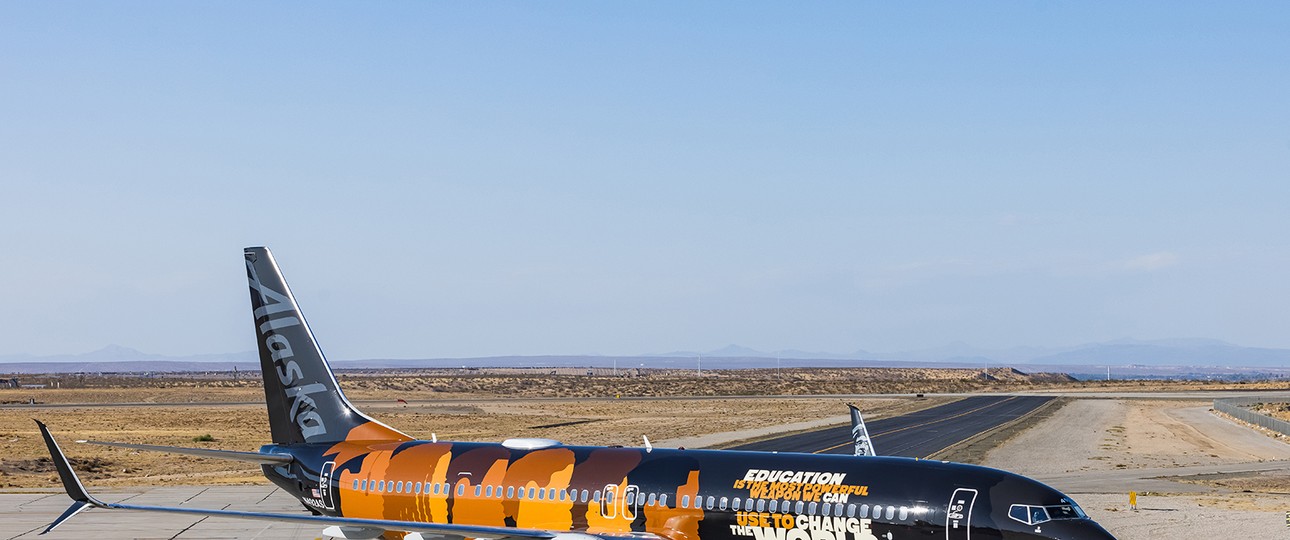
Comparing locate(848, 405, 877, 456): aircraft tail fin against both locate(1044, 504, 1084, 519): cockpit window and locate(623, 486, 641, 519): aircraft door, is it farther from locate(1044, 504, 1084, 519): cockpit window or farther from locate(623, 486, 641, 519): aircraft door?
locate(1044, 504, 1084, 519): cockpit window

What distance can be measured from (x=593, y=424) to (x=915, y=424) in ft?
99.9

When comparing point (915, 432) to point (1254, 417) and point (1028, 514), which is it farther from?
point (1028, 514)

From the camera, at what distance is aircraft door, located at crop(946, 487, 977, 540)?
26938mm

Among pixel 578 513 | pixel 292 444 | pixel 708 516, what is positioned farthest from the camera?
pixel 292 444

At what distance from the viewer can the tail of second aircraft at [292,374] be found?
1540 inches

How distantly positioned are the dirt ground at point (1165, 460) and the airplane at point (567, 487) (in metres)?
22.1

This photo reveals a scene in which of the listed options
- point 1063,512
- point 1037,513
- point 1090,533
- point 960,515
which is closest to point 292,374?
point 960,515

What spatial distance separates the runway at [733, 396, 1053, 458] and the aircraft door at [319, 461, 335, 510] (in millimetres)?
52579

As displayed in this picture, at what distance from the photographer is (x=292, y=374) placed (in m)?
39.6

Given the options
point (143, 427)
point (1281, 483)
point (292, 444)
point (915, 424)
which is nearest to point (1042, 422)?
point (915, 424)

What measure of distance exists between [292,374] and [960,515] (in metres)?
21.5

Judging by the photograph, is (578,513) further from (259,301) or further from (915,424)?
(915,424)

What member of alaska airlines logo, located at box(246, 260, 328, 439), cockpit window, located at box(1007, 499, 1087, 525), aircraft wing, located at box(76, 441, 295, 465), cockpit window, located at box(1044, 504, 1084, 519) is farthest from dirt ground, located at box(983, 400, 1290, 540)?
aircraft wing, located at box(76, 441, 295, 465)

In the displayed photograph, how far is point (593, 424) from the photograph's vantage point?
4756 inches
